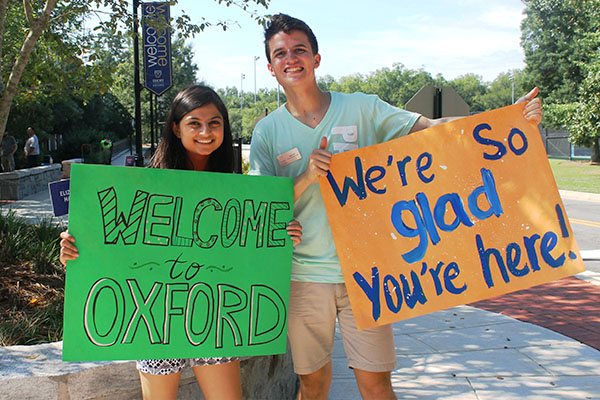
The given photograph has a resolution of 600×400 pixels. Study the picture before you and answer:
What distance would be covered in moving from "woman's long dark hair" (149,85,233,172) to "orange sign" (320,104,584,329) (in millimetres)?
528

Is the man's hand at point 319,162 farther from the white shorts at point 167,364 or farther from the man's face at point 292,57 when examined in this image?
the white shorts at point 167,364

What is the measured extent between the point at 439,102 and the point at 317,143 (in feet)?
15.9

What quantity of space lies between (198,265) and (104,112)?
35.6 meters

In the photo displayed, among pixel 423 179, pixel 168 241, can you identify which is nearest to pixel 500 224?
pixel 423 179

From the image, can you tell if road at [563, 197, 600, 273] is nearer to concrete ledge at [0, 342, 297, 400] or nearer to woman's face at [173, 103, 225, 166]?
woman's face at [173, 103, 225, 166]

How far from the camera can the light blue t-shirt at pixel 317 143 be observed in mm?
2531

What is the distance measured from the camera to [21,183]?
13.7 meters

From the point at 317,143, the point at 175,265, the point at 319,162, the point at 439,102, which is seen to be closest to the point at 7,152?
the point at 439,102

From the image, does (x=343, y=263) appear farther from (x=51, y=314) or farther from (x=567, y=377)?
(x=567, y=377)

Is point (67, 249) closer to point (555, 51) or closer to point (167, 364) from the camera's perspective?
point (167, 364)

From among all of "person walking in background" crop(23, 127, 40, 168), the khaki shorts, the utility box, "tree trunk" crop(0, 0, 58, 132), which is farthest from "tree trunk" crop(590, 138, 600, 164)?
the khaki shorts

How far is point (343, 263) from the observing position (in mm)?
2471

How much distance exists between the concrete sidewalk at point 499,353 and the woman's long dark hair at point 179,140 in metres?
1.90

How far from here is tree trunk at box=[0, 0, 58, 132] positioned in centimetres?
471
